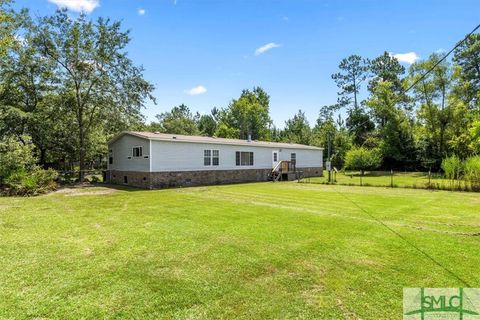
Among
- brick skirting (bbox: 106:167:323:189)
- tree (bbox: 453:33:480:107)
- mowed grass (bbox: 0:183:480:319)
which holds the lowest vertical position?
mowed grass (bbox: 0:183:480:319)

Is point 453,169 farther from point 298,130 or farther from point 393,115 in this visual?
point 298,130

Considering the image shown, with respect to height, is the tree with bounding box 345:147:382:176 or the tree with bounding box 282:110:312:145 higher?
the tree with bounding box 282:110:312:145

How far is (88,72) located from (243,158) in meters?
11.6

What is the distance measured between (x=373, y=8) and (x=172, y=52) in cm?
1155

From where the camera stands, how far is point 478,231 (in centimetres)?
589

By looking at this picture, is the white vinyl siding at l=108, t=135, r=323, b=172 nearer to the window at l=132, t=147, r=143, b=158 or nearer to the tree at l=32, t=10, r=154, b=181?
the window at l=132, t=147, r=143, b=158

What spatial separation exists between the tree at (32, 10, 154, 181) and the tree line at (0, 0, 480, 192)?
0.19 feet

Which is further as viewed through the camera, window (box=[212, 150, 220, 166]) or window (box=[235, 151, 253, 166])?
window (box=[235, 151, 253, 166])

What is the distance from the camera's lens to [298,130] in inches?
1693

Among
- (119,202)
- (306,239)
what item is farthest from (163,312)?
(119,202)

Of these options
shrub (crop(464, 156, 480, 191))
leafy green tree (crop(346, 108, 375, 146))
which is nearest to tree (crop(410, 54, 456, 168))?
leafy green tree (crop(346, 108, 375, 146))

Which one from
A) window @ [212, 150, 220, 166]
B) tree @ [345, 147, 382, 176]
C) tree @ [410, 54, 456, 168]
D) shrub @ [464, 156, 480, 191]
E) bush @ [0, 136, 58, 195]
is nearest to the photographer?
bush @ [0, 136, 58, 195]

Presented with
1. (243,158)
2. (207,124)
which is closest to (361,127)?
(243,158)

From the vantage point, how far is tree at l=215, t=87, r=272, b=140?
43.0 metres
